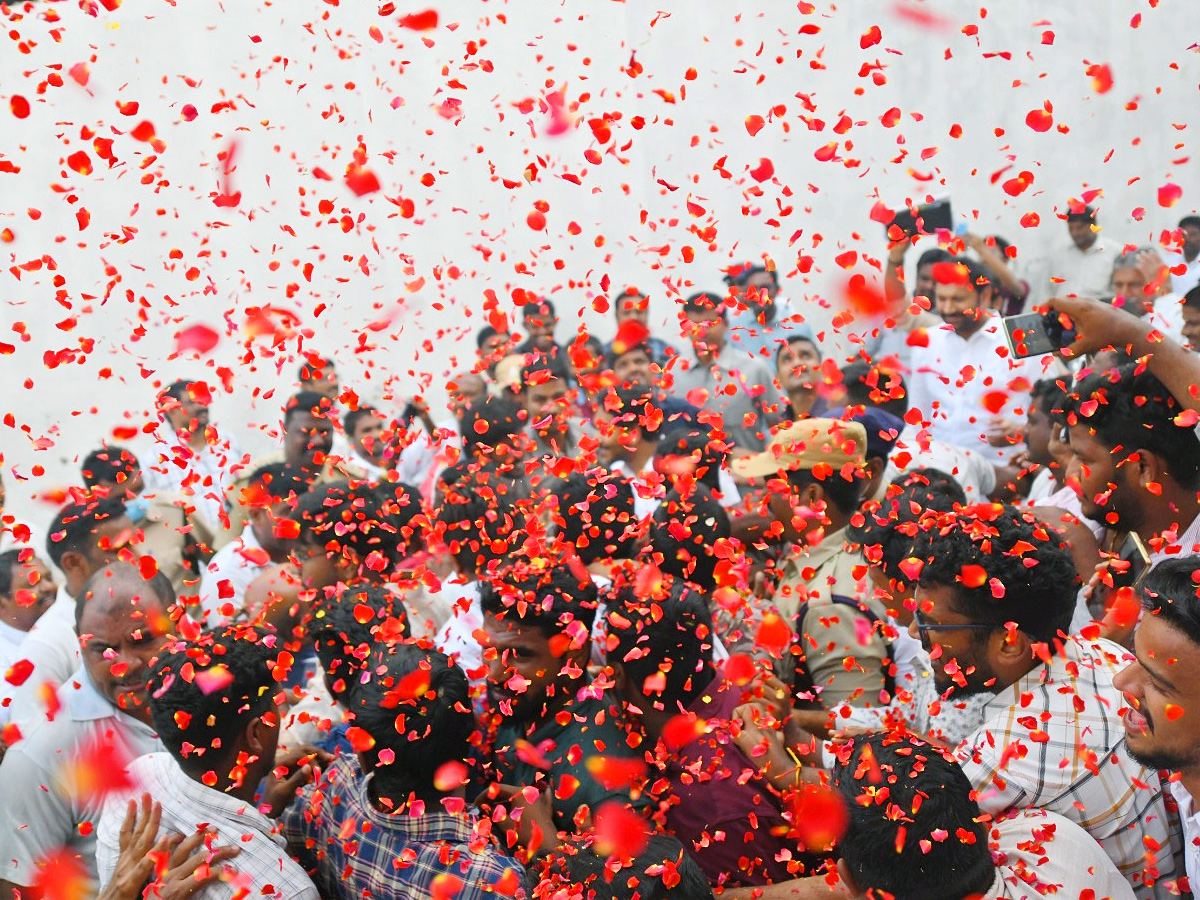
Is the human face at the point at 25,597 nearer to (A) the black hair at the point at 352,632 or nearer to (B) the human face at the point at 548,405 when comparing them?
(A) the black hair at the point at 352,632

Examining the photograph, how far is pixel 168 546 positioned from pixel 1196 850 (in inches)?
150

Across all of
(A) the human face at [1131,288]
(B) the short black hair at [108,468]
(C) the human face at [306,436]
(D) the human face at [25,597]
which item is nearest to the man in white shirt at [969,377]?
(A) the human face at [1131,288]

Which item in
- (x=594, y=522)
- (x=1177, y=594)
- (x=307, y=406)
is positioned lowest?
(x=307, y=406)

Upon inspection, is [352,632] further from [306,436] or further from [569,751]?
[306,436]

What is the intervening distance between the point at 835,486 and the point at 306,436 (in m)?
2.65

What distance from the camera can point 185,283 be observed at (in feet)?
24.8

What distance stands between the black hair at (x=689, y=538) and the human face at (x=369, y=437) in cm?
266

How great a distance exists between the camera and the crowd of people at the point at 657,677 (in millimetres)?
2174

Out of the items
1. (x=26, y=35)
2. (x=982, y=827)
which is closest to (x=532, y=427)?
(x=982, y=827)

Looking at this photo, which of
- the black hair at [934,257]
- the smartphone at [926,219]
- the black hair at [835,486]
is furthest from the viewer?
the smartphone at [926,219]

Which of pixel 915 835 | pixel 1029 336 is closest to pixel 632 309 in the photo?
pixel 1029 336

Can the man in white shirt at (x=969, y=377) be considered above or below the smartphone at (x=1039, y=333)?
→ below

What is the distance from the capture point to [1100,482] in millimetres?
3043

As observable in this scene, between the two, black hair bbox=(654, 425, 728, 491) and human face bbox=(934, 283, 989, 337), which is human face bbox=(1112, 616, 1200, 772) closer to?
black hair bbox=(654, 425, 728, 491)
